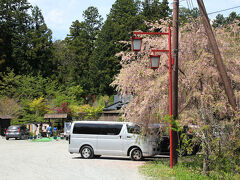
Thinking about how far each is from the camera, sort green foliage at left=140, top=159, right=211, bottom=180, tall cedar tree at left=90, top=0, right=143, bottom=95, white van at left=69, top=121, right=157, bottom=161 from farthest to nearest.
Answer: tall cedar tree at left=90, top=0, right=143, bottom=95 → white van at left=69, top=121, right=157, bottom=161 → green foliage at left=140, top=159, right=211, bottom=180

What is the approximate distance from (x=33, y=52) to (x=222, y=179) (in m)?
58.8

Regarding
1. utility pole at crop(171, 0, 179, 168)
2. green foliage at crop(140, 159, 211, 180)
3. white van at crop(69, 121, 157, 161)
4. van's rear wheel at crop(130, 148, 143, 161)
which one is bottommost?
green foliage at crop(140, 159, 211, 180)

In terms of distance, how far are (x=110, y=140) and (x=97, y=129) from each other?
1018 mm

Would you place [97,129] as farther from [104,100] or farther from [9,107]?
[104,100]

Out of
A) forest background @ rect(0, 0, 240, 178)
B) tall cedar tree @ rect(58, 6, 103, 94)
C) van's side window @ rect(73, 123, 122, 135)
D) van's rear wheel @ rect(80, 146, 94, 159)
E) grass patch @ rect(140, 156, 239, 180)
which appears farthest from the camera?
tall cedar tree @ rect(58, 6, 103, 94)

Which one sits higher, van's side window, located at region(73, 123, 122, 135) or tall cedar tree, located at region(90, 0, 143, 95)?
tall cedar tree, located at region(90, 0, 143, 95)

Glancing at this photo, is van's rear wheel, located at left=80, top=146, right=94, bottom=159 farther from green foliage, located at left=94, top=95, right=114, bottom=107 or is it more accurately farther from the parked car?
A: green foliage, located at left=94, top=95, right=114, bottom=107

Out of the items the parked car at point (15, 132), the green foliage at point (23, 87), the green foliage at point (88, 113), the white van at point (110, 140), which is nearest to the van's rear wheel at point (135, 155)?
the white van at point (110, 140)

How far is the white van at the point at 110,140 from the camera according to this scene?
736 inches

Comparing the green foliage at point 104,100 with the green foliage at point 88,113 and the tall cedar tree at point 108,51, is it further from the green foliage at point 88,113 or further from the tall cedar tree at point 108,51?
the green foliage at point 88,113

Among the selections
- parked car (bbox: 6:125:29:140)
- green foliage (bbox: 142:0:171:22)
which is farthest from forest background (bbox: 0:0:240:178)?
parked car (bbox: 6:125:29:140)

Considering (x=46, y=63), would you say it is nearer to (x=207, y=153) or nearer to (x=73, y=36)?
(x=73, y=36)

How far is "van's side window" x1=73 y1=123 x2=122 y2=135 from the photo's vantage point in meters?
19.3

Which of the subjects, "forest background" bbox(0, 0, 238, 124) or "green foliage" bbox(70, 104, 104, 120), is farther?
"forest background" bbox(0, 0, 238, 124)
